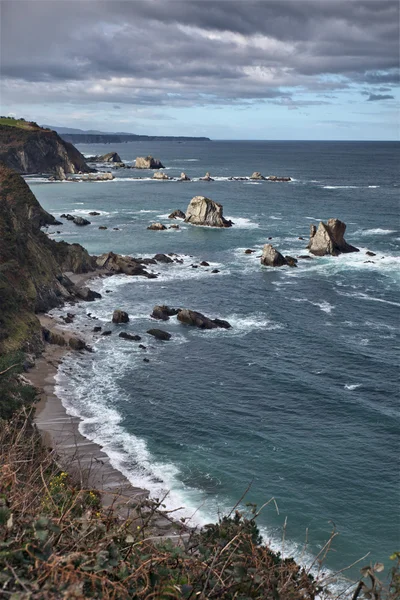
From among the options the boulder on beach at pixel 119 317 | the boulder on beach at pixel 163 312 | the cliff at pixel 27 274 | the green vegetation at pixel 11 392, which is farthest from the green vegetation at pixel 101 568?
the boulder on beach at pixel 163 312

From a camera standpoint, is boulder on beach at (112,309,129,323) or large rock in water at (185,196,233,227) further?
large rock in water at (185,196,233,227)

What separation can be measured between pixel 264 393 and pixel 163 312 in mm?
19571

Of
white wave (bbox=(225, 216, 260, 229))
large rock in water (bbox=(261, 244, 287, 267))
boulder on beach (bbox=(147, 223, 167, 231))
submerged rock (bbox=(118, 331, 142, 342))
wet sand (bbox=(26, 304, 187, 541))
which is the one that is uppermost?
white wave (bbox=(225, 216, 260, 229))

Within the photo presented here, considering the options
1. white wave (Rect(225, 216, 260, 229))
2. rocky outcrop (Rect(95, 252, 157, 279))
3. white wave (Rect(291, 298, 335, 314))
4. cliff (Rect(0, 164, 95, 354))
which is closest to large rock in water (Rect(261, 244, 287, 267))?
white wave (Rect(291, 298, 335, 314))

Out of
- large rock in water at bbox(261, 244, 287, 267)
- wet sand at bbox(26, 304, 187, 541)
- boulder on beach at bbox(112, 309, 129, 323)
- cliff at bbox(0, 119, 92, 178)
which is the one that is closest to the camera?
wet sand at bbox(26, 304, 187, 541)

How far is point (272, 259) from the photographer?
8081 centimetres

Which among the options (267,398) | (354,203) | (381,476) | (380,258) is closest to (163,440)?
(267,398)

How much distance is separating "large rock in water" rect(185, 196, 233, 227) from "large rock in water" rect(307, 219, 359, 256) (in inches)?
984

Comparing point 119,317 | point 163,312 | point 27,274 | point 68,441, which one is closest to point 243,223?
point 163,312

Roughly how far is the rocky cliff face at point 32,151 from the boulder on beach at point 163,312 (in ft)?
441

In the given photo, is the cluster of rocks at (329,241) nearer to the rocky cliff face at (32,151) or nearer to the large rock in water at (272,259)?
the large rock in water at (272,259)

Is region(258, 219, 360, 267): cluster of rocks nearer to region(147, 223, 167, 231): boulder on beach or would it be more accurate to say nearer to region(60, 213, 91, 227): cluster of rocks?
region(147, 223, 167, 231): boulder on beach

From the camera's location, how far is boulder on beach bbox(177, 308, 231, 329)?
56.3 m

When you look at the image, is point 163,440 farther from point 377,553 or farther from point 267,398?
point 377,553
